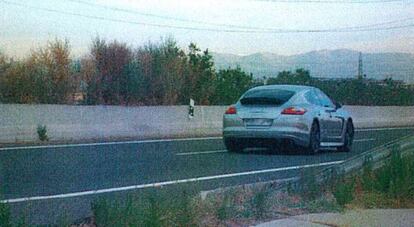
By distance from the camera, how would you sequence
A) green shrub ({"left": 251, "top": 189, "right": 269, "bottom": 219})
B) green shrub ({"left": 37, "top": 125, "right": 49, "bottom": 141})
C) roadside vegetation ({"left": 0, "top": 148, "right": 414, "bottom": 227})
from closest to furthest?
roadside vegetation ({"left": 0, "top": 148, "right": 414, "bottom": 227}) < green shrub ({"left": 251, "top": 189, "right": 269, "bottom": 219}) < green shrub ({"left": 37, "top": 125, "right": 49, "bottom": 141})

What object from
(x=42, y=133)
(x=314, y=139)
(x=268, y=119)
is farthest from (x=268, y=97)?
(x=42, y=133)

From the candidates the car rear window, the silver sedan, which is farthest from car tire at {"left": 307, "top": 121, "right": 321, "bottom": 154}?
the car rear window

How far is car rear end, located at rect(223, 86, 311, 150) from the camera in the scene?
63.5ft

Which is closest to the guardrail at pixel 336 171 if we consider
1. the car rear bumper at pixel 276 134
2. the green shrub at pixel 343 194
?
the green shrub at pixel 343 194

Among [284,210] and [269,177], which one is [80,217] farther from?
[269,177]

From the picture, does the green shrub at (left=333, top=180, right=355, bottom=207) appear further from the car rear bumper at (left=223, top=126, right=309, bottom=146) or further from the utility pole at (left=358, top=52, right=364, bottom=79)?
the utility pole at (left=358, top=52, right=364, bottom=79)

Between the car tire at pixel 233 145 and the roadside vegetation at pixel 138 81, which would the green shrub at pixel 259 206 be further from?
the roadside vegetation at pixel 138 81

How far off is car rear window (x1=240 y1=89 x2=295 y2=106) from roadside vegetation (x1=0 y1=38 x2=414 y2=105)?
5.61 metres

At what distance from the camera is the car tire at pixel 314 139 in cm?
1972

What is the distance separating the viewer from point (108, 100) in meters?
30.3

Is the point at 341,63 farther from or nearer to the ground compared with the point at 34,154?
farther from the ground

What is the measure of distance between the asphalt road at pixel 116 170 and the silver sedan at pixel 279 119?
38cm

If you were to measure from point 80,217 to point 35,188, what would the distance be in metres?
3.15

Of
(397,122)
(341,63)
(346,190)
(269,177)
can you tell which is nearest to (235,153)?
(341,63)
